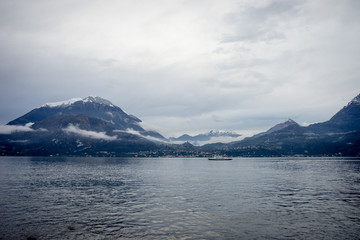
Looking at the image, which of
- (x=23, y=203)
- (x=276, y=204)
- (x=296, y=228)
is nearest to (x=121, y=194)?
(x=23, y=203)

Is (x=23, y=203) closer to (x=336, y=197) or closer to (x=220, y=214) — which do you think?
(x=220, y=214)

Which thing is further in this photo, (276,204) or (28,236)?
(276,204)

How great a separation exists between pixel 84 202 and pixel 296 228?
4818 cm

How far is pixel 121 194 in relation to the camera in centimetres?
7556

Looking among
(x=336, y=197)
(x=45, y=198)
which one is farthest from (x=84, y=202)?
(x=336, y=197)

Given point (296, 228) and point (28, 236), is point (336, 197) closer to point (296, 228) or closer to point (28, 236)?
point (296, 228)

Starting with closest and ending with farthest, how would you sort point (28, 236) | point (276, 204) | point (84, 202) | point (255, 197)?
point (28, 236), point (276, 204), point (84, 202), point (255, 197)

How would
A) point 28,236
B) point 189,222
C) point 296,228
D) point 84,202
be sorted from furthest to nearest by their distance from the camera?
1. point 84,202
2. point 189,222
3. point 296,228
4. point 28,236

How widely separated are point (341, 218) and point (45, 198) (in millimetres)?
69587

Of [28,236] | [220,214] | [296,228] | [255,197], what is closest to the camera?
[28,236]

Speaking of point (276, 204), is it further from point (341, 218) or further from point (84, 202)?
point (84, 202)

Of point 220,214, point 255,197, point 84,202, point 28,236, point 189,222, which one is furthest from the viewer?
point 255,197

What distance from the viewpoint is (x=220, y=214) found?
4931cm

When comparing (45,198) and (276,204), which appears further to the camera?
(45,198)
